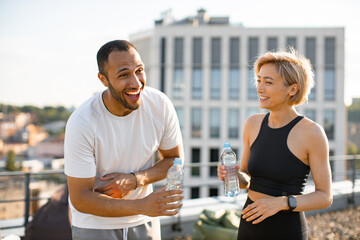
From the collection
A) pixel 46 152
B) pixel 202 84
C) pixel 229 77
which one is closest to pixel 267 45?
pixel 229 77

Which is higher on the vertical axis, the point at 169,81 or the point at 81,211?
the point at 169,81

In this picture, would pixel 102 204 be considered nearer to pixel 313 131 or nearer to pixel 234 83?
pixel 313 131

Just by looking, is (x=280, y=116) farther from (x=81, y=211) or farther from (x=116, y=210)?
(x=81, y=211)

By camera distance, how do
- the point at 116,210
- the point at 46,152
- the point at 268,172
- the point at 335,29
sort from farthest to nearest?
the point at 46,152 → the point at 335,29 → the point at 268,172 → the point at 116,210

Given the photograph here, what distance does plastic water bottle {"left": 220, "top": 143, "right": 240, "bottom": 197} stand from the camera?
223cm

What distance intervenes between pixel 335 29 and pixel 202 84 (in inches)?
610

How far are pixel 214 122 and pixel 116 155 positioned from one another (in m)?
34.4

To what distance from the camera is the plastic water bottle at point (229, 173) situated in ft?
7.33

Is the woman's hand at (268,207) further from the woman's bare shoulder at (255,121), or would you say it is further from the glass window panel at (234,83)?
the glass window panel at (234,83)

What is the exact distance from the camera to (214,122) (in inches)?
1422

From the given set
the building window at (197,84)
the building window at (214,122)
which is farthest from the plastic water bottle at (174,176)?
the building window at (197,84)

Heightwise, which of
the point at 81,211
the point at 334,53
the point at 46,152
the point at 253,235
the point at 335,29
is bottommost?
the point at 46,152

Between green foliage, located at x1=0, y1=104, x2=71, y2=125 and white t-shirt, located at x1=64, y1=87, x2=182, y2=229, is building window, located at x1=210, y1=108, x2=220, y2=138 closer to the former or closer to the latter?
white t-shirt, located at x1=64, y1=87, x2=182, y2=229

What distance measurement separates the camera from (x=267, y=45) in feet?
118
